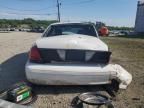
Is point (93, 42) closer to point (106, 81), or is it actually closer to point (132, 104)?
point (106, 81)

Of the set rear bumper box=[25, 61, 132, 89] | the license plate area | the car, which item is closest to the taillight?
the car

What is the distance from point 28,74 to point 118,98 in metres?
1.65

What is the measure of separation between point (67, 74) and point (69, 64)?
216mm

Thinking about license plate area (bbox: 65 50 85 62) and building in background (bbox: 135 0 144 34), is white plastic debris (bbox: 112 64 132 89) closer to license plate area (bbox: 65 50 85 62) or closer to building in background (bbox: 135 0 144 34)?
license plate area (bbox: 65 50 85 62)

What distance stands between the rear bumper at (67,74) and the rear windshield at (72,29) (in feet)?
5.61

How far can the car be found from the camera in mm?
4102

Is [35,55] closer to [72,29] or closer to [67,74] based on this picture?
[67,74]

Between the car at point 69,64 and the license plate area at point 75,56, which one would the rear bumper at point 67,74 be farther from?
the license plate area at point 75,56

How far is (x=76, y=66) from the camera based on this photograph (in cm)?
417

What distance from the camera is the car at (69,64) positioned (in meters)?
4.10

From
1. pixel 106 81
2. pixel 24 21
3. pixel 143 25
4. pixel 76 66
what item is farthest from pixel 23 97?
pixel 24 21

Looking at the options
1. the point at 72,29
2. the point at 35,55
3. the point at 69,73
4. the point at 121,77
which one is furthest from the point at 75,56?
the point at 72,29

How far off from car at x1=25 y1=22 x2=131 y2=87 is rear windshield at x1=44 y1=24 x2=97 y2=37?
137 centimetres

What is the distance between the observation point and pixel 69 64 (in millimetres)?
4219
